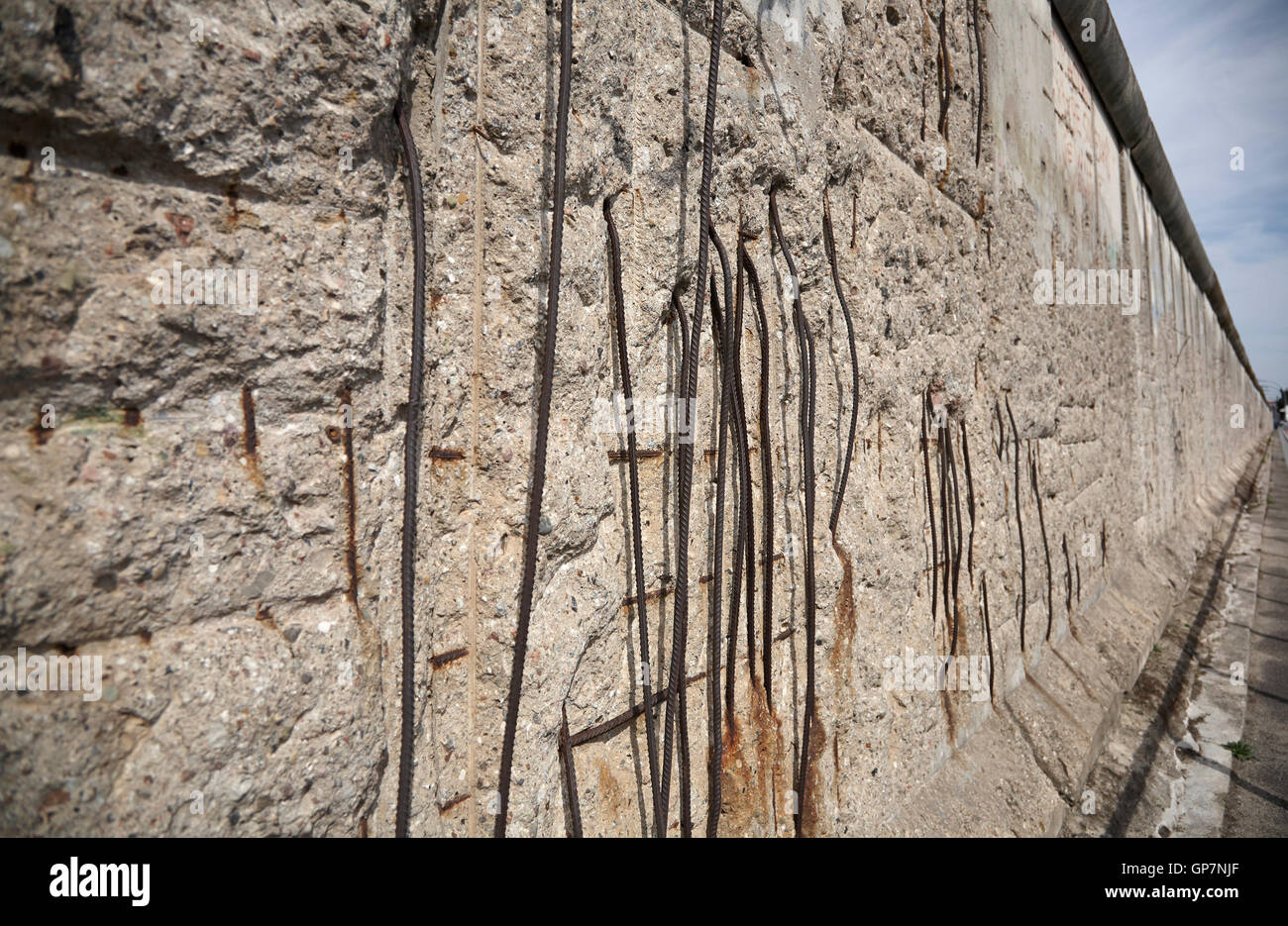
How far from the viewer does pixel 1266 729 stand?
3.73 meters

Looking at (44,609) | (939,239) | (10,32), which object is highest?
(939,239)

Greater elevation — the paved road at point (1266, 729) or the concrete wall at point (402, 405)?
the concrete wall at point (402, 405)

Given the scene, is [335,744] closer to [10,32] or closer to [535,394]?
[535,394]

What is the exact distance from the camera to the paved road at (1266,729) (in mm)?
2902

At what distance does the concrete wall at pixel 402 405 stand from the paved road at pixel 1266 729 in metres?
1.58

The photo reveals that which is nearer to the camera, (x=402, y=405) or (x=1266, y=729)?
(x=402, y=405)

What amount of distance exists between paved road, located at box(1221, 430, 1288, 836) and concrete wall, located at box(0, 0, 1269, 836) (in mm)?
1583

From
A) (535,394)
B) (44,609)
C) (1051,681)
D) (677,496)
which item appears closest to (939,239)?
(677,496)

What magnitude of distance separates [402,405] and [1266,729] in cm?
462

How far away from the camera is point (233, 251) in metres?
0.80

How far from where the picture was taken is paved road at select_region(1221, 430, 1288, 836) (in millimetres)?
2902

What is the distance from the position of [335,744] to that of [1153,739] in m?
3.89

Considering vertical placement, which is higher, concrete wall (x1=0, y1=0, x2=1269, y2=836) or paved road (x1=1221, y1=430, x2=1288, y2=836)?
concrete wall (x1=0, y1=0, x2=1269, y2=836)

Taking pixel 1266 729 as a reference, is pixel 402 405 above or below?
above
